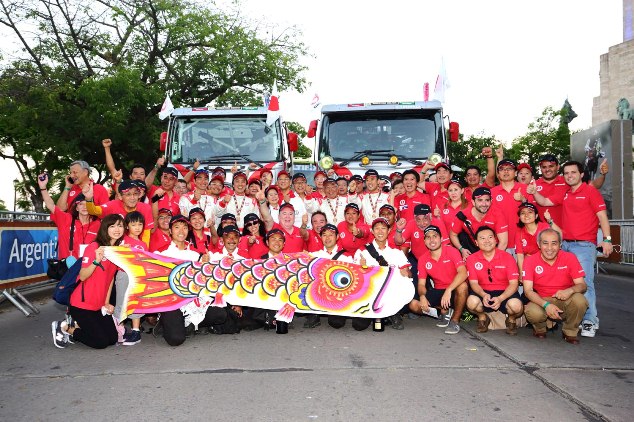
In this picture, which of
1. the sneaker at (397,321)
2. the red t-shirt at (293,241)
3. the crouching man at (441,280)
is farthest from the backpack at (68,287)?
the crouching man at (441,280)

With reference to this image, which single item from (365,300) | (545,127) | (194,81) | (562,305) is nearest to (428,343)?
(365,300)

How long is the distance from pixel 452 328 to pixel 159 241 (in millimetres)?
3617

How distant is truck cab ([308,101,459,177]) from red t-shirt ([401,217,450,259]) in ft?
8.61

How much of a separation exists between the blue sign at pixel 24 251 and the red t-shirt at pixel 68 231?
175cm

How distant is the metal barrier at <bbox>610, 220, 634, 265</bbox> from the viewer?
14.6 meters

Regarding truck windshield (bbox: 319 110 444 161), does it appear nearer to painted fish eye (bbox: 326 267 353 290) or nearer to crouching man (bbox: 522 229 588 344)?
painted fish eye (bbox: 326 267 353 290)

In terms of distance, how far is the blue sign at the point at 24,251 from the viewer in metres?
8.27

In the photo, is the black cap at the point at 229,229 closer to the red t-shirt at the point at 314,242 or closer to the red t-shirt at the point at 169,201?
the red t-shirt at the point at 314,242

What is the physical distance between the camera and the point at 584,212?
647 cm

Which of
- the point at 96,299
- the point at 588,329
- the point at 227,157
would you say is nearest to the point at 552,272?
the point at 588,329

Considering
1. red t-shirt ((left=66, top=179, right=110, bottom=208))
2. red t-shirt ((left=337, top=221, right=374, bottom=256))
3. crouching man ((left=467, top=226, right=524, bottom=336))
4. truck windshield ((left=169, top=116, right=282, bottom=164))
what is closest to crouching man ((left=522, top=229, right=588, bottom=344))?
crouching man ((left=467, top=226, right=524, bottom=336))

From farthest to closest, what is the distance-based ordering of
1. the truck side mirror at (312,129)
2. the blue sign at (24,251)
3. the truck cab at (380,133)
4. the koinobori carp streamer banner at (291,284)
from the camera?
the truck side mirror at (312,129)
the truck cab at (380,133)
the blue sign at (24,251)
the koinobori carp streamer banner at (291,284)

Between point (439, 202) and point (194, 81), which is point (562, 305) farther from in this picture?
point (194, 81)

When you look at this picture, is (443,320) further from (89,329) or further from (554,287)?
(89,329)
